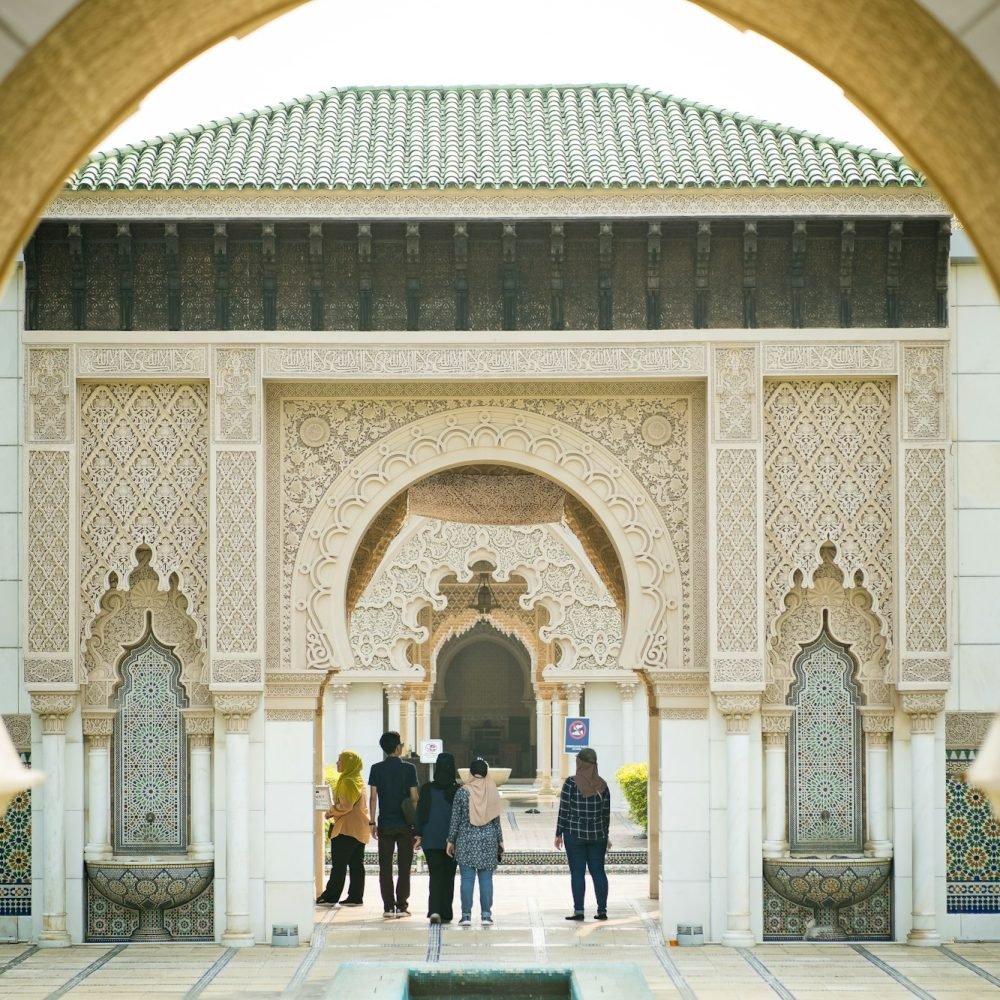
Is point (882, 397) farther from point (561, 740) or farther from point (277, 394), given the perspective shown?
point (561, 740)

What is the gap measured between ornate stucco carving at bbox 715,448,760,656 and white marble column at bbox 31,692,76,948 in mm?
3026

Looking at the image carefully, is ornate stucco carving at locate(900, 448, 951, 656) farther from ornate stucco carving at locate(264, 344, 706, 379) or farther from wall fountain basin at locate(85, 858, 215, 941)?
wall fountain basin at locate(85, 858, 215, 941)

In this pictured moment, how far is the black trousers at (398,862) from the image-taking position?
332 inches

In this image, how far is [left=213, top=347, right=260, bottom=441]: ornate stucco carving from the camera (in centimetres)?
756

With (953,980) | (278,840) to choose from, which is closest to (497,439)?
(278,840)

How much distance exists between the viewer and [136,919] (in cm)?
757

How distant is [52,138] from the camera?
2.97m

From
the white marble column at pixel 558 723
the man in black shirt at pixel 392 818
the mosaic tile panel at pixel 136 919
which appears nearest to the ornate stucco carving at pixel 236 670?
the mosaic tile panel at pixel 136 919

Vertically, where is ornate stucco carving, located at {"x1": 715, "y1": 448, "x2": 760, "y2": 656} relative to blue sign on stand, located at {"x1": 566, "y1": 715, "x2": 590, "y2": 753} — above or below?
above

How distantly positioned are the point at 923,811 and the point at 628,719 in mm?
9346

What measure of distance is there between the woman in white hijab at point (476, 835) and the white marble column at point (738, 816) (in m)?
1.20

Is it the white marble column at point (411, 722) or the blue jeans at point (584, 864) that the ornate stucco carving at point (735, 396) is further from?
the white marble column at point (411, 722)

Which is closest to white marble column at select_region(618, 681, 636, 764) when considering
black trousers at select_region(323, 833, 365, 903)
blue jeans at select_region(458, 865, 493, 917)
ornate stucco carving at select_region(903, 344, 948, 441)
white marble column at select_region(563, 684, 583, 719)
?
white marble column at select_region(563, 684, 583, 719)

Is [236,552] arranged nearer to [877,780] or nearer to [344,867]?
[344,867]
